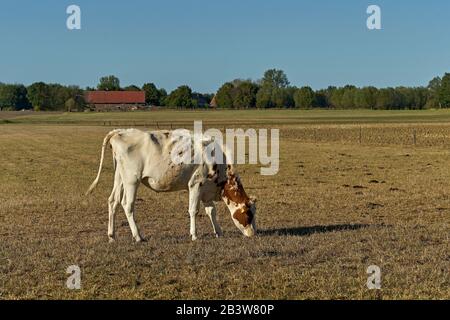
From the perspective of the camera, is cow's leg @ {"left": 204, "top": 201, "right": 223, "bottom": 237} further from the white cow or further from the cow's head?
the cow's head

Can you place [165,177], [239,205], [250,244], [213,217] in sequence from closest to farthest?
[250,244] → [165,177] → [213,217] → [239,205]

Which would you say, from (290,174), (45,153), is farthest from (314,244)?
(45,153)

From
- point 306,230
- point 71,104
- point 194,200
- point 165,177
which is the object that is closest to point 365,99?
point 71,104

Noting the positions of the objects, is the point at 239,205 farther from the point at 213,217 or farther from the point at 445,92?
the point at 445,92

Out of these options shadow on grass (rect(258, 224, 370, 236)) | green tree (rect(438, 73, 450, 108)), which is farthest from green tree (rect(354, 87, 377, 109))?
shadow on grass (rect(258, 224, 370, 236))

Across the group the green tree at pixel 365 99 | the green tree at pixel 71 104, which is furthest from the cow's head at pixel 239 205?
the green tree at pixel 71 104

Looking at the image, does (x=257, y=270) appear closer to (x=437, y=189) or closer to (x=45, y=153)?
(x=437, y=189)

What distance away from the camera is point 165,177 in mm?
12398

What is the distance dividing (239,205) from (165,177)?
173 centimetres

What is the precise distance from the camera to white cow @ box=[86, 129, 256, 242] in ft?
40.3

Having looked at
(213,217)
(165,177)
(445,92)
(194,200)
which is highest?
(445,92)

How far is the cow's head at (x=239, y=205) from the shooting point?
41.5 ft

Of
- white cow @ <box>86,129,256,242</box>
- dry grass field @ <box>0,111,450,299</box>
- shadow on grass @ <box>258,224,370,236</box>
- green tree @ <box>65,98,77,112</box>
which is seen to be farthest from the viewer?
green tree @ <box>65,98,77,112</box>
